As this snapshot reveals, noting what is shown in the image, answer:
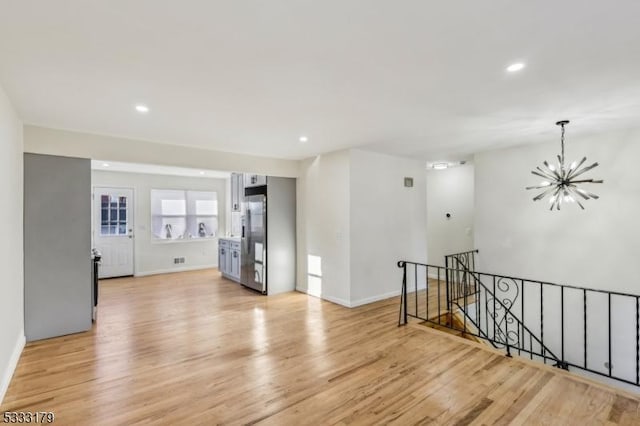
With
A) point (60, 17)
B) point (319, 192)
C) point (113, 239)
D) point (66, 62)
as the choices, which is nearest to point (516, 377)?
point (319, 192)

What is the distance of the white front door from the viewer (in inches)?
289

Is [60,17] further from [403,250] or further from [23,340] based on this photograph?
[403,250]

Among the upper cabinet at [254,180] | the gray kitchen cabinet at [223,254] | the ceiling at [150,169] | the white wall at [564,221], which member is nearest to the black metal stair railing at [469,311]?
the white wall at [564,221]

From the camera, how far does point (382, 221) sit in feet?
18.2

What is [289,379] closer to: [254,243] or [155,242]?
[254,243]

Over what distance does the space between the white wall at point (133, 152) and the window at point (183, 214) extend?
3788 mm

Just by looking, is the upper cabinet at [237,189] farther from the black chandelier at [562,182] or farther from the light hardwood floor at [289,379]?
the black chandelier at [562,182]

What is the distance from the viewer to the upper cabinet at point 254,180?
235 inches

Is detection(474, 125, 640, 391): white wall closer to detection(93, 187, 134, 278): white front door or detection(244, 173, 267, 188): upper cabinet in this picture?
detection(244, 173, 267, 188): upper cabinet

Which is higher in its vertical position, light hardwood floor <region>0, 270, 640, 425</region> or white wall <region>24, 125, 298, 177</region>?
white wall <region>24, 125, 298, 177</region>

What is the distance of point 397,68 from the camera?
234 cm

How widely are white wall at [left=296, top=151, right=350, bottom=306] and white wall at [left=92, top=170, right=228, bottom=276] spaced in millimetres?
3787

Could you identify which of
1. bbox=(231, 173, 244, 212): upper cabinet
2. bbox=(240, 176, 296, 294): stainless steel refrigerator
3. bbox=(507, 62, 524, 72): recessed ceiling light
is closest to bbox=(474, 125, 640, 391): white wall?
bbox=(507, 62, 524, 72): recessed ceiling light

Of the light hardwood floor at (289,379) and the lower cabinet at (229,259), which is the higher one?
the lower cabinet at (229,259)
